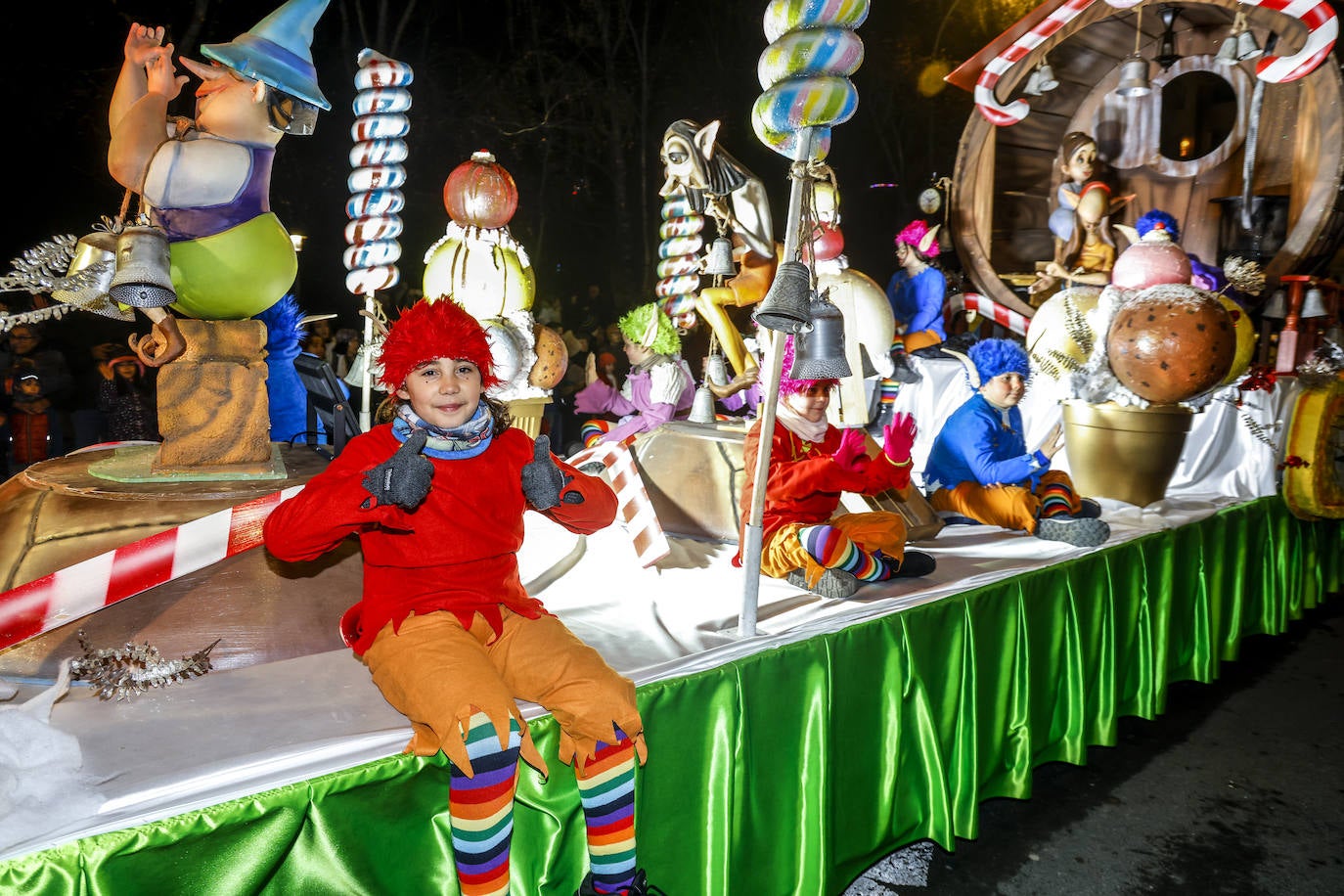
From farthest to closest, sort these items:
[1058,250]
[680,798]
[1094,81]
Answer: [1094,81] < [1058,250] < [680,798]

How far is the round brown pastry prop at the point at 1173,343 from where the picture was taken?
11.1 feet

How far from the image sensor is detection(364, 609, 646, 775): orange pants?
4.66ft

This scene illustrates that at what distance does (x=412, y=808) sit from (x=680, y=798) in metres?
0.57

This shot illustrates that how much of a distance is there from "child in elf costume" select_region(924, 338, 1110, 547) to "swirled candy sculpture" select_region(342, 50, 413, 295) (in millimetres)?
2189

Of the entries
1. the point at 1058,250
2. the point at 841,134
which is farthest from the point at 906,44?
the point at 1058,250

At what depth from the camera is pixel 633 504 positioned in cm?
275

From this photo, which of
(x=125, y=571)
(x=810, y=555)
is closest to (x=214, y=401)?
(x=125, y=571)

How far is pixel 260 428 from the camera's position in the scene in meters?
2.34

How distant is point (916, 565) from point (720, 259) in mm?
1803

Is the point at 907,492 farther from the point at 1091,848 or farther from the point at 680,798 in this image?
the point at 680,798

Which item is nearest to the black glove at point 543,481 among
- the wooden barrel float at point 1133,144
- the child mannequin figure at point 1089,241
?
the child mannequin figure at point 1089,241

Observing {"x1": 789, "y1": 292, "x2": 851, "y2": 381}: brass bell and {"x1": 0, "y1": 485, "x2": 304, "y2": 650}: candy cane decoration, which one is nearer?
{"x1": 0, "y1": 485, "x2": 304, "y2": 650}: candy cane decoration

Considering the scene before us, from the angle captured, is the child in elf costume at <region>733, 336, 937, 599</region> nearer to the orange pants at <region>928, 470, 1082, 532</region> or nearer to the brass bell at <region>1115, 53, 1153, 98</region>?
the orange pants at <region>928, 470, 1082, 532</region>

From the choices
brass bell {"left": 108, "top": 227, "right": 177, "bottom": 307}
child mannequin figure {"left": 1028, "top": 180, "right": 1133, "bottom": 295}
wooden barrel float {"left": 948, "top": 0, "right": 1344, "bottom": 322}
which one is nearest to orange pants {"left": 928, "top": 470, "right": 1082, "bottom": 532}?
child mannequin figure {"left": 1028, "top": 180, "right": 1133, "bottom": 295}
